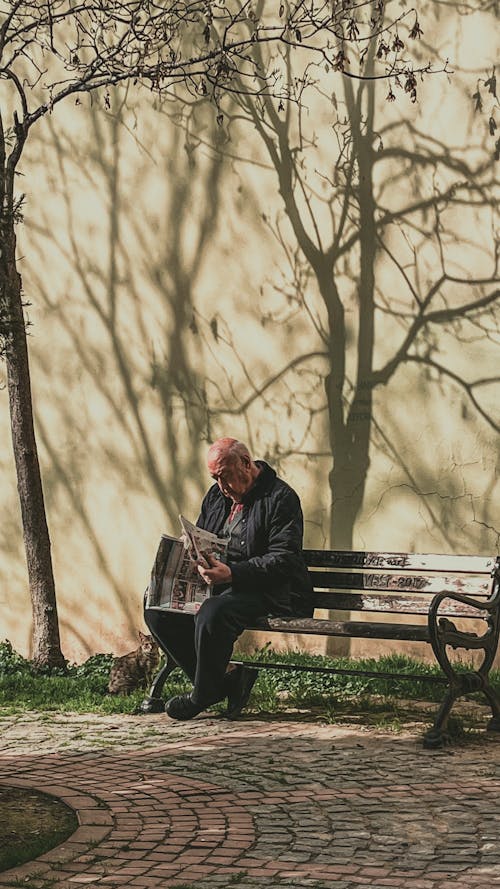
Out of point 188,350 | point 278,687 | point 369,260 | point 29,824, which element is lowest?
point 29,824

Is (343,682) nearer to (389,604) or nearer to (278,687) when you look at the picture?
(278,687)

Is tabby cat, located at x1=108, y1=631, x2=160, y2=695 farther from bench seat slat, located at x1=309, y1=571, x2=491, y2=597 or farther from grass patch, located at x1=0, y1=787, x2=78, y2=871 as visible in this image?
grass patch, located at x1=0, y1=787, x2=78, y2=871

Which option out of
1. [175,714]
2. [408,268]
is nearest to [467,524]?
[408,268]

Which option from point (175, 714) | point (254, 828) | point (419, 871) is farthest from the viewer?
point (175, 714)

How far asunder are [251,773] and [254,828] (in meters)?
0.93

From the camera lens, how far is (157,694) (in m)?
7.60

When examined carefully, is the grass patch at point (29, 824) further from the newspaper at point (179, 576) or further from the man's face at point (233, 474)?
the man's face at point (233, 474)

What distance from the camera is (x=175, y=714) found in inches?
277

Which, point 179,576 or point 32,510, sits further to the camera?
point 32,510

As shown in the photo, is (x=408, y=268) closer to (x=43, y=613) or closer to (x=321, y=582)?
(x=321, y=582)

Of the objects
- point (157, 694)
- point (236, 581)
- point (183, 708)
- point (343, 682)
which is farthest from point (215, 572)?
point (343, 682)

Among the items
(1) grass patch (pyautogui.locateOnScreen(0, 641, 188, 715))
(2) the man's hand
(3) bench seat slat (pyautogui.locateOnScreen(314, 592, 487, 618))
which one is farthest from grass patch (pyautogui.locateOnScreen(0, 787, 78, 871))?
(3) bench seat slat (pyautogui.locateOnScreen(314, 592, 487, 618))

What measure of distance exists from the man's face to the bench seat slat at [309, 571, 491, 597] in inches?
34.8

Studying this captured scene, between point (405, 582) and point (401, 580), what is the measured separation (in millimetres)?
31
